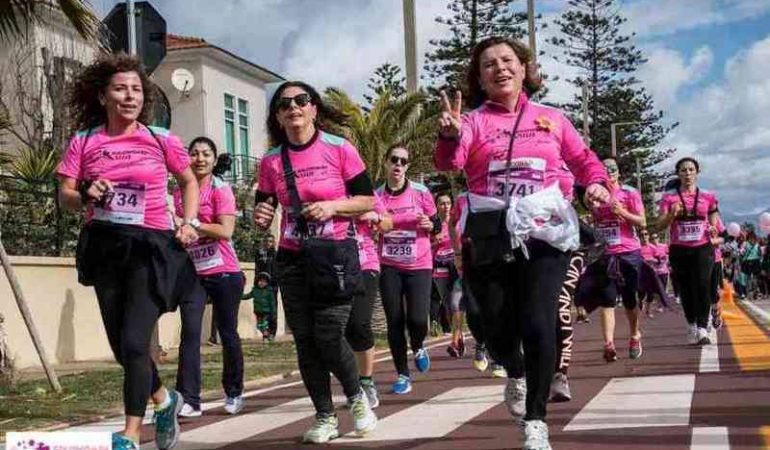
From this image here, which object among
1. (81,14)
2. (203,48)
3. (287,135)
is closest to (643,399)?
(287,135)

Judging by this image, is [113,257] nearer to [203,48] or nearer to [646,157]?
[203,48]

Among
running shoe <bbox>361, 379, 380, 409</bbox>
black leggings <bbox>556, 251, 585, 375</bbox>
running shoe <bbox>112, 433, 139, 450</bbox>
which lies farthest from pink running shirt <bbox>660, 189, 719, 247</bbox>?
running shoe <bbox>112, 433, 139, 450</bbox>

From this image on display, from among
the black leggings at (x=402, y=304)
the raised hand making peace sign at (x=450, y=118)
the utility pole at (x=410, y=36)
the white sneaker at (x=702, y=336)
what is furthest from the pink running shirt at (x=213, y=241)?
the utility pole at (x=410, y=36)

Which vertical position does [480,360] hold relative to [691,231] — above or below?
below

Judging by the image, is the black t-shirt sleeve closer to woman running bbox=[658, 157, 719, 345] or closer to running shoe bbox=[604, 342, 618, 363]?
running shoe bbox=[604, 342, 618, 363]

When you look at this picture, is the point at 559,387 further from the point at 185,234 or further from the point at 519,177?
the point at 185,234

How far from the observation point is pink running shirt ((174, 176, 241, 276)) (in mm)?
8172

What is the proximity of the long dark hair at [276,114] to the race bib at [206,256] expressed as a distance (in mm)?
1899

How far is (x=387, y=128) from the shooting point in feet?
83.6

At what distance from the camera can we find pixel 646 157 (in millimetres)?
69688

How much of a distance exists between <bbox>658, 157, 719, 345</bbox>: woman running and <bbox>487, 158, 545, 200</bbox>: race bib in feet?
21.6

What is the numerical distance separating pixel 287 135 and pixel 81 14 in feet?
11.1

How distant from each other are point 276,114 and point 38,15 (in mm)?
3618

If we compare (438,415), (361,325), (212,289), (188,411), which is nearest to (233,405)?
(188,411)
